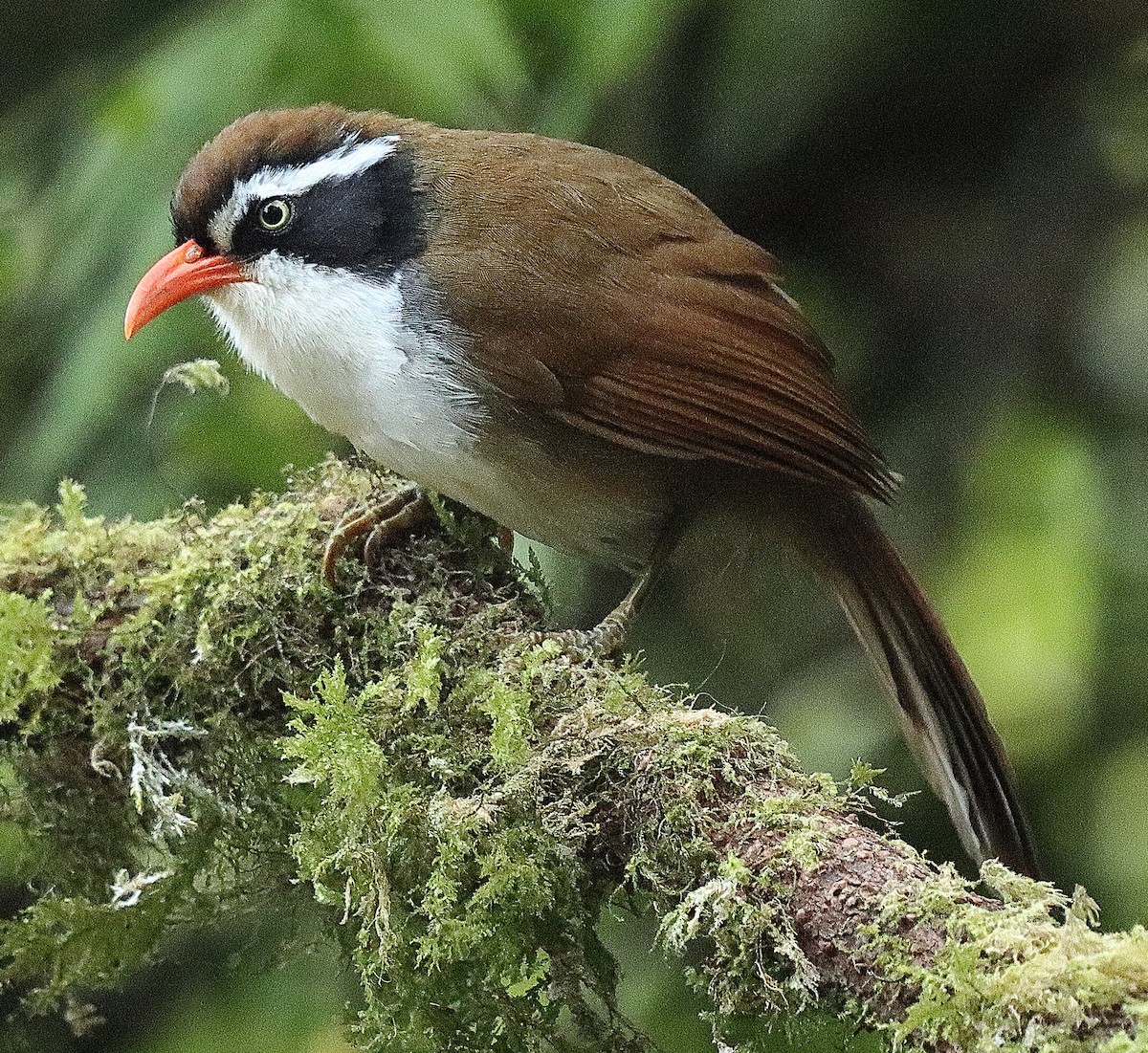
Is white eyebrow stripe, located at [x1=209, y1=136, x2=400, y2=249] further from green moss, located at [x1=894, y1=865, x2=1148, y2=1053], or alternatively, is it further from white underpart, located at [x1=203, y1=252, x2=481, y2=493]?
green moss, located at [x1=894, y1=865, x2=1148, y2=1053]

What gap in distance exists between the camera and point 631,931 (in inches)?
118

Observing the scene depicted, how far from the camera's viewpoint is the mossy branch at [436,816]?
4.84ft

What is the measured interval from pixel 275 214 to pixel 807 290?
4.54 feet

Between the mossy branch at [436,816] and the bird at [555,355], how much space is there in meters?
0.21

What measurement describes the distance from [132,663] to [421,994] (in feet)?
2.51

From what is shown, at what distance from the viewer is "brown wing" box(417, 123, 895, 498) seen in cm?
245

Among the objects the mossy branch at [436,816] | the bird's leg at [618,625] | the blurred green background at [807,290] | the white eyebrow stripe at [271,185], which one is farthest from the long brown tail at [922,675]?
the white eyebrow stripe at [271,185]

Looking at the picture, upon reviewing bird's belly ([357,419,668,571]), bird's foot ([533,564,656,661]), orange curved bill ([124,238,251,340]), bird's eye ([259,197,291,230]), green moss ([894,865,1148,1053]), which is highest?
bird's eye ([259,197,291,230])

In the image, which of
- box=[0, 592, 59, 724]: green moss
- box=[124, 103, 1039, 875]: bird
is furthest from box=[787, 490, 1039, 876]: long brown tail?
box=[0, 592, 59, 724]: green moss

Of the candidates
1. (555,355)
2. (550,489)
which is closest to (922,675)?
(550,489)

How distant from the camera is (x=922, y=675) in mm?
2625

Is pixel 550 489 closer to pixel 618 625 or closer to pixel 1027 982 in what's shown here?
pixel 618 625

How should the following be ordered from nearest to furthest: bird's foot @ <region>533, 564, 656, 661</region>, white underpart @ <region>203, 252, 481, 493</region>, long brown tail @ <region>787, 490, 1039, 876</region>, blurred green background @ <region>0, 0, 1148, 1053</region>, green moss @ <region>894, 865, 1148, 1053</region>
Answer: green moss @ <region>894, 865, 1148, 1053</region> → bird's foot @ <region>533, 564, 656, 661</region> → white underpart @ <region>203, 252, 481, 493</region> → long brown tail @ <region>787, 490, 1039, 876</region> → blurred green background @ <region>0, 0, 1148, 1053</region>

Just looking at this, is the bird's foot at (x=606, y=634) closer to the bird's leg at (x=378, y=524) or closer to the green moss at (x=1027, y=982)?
the bird's leg at (x=378, y=524)
